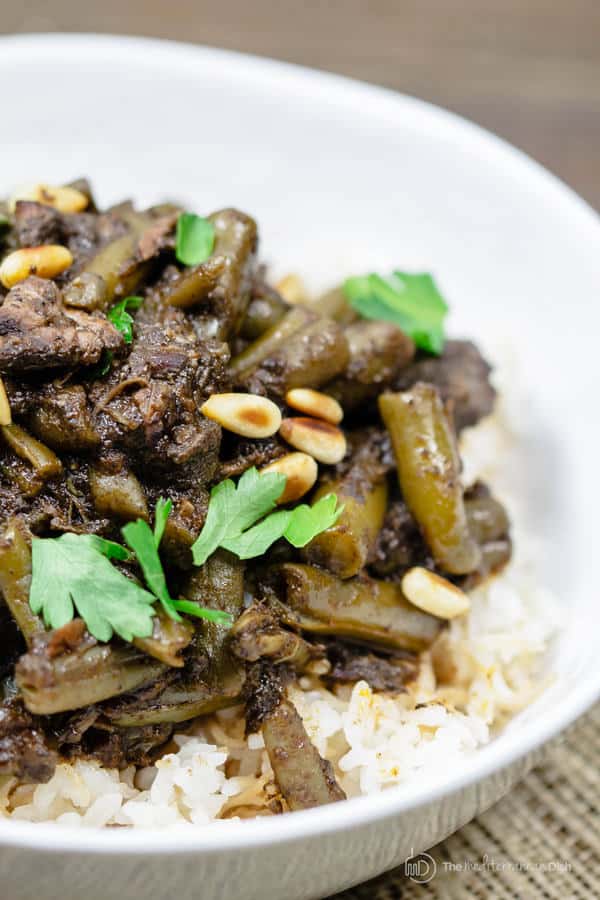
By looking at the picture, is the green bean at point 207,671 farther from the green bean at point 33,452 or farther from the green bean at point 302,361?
the green bean at point 302,361

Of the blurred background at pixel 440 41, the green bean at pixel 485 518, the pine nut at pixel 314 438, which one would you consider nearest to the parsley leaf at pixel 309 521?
the pine nut at pixel 314 438

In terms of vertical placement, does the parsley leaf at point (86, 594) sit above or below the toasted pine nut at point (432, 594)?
above

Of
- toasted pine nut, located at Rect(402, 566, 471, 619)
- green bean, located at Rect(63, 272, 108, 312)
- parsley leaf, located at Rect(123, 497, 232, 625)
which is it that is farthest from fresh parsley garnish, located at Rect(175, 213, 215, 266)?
toasted pine nut, located at Rect(402, 566, 471, 619)

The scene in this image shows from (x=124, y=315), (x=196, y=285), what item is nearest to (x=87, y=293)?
(x=124, y=315)

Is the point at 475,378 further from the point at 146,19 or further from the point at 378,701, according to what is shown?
the point at 146,19
